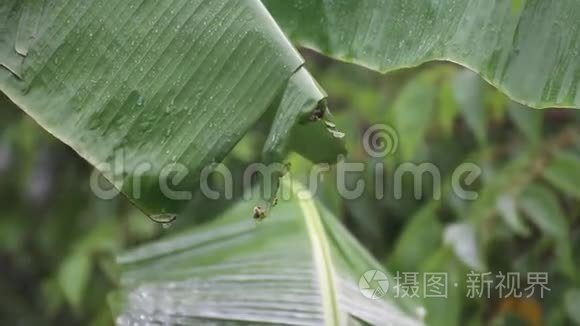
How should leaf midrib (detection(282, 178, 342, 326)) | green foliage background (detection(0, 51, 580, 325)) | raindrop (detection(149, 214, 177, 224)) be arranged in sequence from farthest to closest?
green foliage background (detection(0, 51, 580, 325)) → leaf midrib (detection(282, 178, 342, 326)) → raindrop (detection(149, 214, 177, 224))

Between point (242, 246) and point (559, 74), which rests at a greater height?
point (559, 74)

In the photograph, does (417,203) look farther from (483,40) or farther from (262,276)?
(483,40)

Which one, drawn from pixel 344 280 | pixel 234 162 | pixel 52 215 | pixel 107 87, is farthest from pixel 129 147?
pixel 52 215

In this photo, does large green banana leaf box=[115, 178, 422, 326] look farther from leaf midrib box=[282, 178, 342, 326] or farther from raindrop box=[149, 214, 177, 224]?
raindrop box=[149, 214, 177, 224]

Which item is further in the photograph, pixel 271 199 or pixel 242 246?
pixel 242 246

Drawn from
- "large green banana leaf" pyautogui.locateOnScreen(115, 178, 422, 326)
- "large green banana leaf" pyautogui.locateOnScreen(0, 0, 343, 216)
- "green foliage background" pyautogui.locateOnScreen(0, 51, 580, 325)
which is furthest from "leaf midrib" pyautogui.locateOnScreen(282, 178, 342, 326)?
"large green banana leaf" pyautogui.locateOnScreen(0, 0, 343, 216)

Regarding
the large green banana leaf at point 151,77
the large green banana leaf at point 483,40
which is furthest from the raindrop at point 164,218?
the large green banana leaf at point 483,40

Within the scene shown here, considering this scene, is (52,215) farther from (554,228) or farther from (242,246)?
(554,228)
